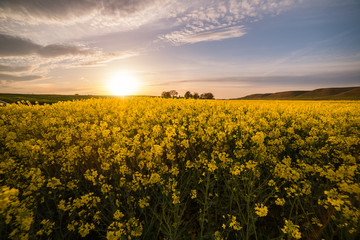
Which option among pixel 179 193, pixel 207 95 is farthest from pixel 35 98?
pixel 179 193

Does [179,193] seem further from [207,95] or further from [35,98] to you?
[35,98]

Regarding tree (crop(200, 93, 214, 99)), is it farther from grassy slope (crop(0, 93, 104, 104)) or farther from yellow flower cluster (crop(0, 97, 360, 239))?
yellow flower cluster (crop(0, 97, 360, 239))

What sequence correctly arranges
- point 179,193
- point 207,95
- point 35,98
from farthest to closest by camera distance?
point 207,95 → point 35,98 → point 179,193

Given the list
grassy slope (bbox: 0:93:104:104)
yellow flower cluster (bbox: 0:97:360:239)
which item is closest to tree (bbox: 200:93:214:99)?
grassy slope (bbox: 0:93:104:104)

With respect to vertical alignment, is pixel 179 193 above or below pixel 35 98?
below

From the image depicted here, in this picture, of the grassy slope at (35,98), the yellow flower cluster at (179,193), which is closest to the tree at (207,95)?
the grassy slope at (35,98)

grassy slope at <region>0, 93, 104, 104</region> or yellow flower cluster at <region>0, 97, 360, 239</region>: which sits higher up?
grassy slope at <region>0, 93, 104, 104</region>

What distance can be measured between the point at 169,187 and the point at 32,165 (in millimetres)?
3421

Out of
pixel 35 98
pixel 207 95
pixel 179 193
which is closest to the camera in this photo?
pixel 179 193

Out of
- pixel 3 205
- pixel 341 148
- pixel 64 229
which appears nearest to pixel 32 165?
pixel 64 229

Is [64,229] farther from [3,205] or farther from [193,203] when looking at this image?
[193,203]

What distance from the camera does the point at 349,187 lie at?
1.89 meters

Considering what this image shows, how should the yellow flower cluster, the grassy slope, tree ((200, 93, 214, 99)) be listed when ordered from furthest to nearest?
tree ((200, 93, 214, 99)), the grassy slope, the yellow flower cluster

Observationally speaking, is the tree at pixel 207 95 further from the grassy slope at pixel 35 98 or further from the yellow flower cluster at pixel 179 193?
the yellow flower cluster at pixel 179 193
